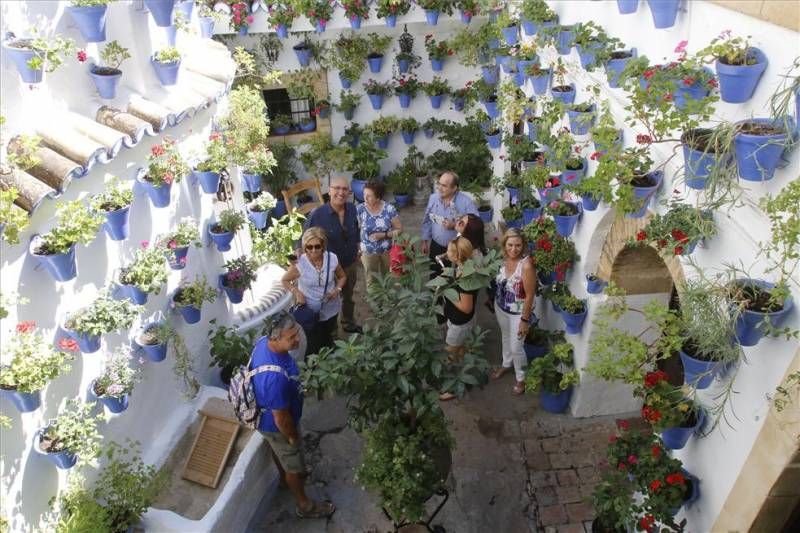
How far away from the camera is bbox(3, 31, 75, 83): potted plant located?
386cm

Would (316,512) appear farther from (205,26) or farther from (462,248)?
(205,26)

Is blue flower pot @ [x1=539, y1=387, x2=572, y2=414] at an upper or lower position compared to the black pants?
lower

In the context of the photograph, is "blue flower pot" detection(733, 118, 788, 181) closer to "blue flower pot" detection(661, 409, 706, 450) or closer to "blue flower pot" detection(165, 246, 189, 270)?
"blue flower pot" detection(661, 409, 706, 450)

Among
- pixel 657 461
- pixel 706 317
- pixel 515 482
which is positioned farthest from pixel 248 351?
→ pixel 706 317

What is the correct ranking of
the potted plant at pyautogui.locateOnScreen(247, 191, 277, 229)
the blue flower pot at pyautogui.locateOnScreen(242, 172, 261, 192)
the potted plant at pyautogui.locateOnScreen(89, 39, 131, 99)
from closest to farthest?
1. the potted plant at pyautogui.locateOnScreen(89, 39, 131, 99)
2. the potted plant at pyautogui.locateOnScreen(247, 191, 277, 229)
3. the blue flower pot at pyautogui.locateOnScreen(242, 172, 261, 192)

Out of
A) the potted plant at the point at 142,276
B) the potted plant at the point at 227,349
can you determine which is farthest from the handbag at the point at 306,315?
the potted plant at the point at 142,276

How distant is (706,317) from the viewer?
3439 mm

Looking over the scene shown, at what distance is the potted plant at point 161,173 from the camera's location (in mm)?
5078

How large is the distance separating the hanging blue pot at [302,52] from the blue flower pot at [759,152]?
8.52 metres

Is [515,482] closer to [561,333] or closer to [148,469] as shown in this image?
[561,333]

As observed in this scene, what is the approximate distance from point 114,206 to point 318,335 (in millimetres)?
2626

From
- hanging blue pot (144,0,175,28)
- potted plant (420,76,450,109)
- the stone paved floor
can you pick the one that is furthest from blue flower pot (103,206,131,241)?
potted plant (420,76,450,109)

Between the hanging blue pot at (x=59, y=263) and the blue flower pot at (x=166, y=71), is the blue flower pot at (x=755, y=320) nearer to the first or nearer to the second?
the hanging blue pot at (x=59, y=263)

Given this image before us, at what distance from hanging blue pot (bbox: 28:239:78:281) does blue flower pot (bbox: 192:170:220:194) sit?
6.86ft
